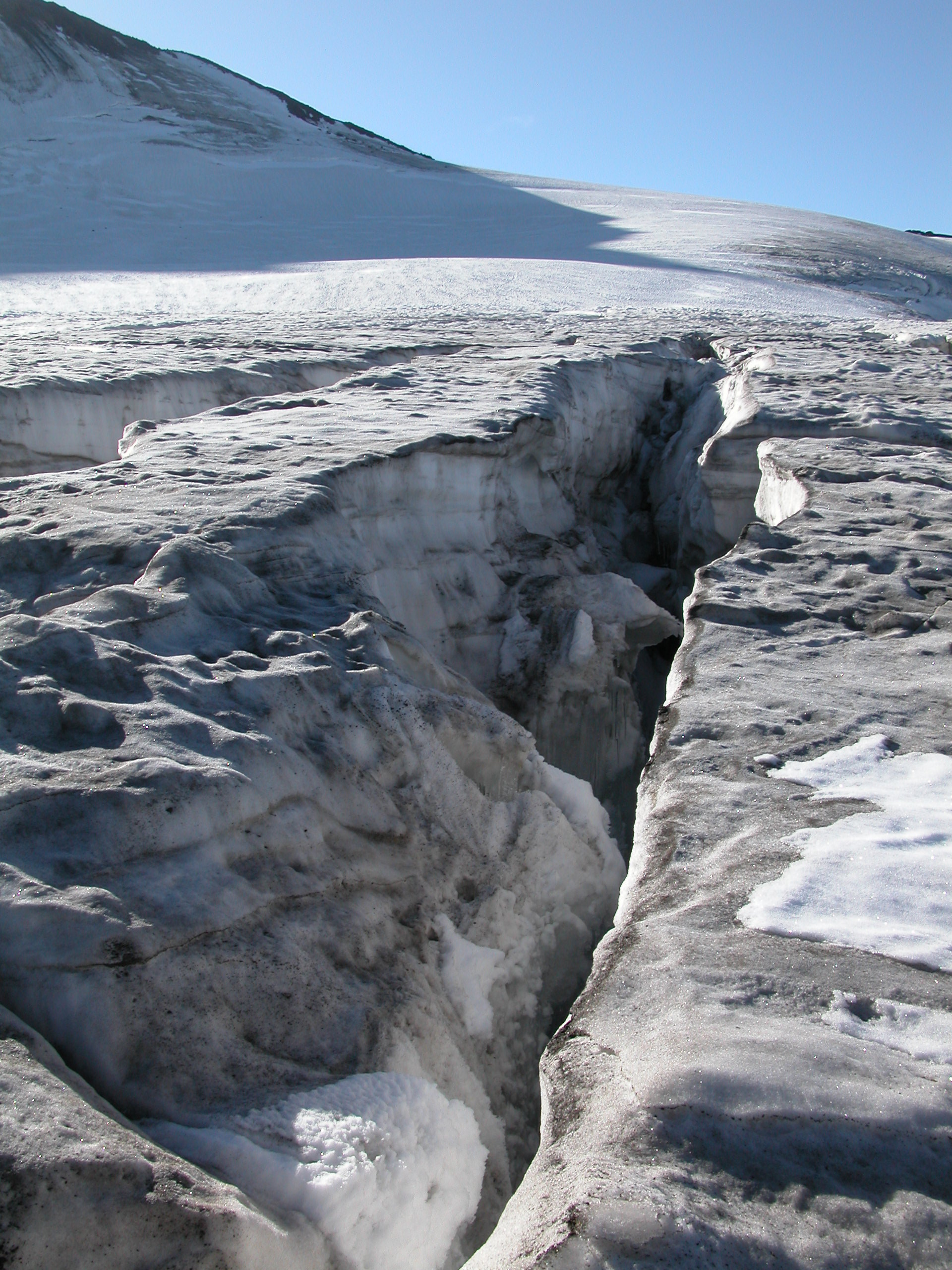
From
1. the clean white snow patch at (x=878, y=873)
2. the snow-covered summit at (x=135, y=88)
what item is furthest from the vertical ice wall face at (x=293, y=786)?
the snow-covered summit at (x=135, y=88)

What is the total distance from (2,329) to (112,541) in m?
5.16

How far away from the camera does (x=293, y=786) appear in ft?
5.91

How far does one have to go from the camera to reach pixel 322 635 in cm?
226

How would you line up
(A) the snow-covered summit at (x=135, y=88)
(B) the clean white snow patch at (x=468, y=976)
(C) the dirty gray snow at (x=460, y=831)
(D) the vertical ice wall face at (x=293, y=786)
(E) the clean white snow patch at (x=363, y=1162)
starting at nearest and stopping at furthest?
(C) the dirty gray snow at (x=460, y=831), (E) the clean white snow patch at (x=363, y=1162), (D) the vertical ice wall face at (x=293, y=786), (B) the clean white snow patch at (x=468, y=976), (A) the snow-covered summit at (x=135, y=88)

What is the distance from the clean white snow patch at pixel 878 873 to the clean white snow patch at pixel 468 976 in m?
0.70

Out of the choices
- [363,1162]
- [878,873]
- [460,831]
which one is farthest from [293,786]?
[878,873]

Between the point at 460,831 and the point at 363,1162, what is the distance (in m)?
0.88

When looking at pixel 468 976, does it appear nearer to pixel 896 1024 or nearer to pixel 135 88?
pixel 896 1024

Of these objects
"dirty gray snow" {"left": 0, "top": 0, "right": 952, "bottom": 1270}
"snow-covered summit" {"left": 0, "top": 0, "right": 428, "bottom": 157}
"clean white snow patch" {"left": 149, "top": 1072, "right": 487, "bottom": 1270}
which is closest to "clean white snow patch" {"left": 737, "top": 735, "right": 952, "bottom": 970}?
"dirty gray snow" {"left": 0, "top": 0, "right": 952, "bottom": 1270}

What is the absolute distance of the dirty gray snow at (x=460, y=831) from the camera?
1.11 metres

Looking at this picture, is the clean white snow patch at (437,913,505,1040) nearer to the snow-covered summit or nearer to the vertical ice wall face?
A: the vertical ice wall face

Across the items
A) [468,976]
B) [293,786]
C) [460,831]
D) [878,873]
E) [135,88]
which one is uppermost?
[135,88]

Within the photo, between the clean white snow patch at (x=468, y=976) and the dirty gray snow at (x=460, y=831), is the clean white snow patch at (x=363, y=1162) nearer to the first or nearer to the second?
the dirty gray snow at (x=460, y=831)

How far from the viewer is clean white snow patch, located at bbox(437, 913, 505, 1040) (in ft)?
6.12
